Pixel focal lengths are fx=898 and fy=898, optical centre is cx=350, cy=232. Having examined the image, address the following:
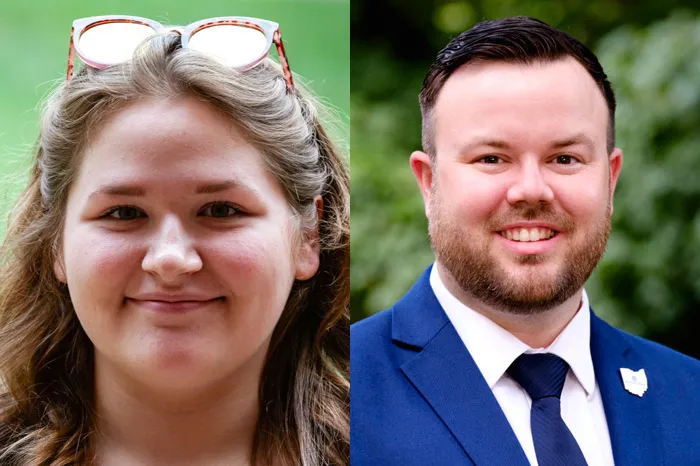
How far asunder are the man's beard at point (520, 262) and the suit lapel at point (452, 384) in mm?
118

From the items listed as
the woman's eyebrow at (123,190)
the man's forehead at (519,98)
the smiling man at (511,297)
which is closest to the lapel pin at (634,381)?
the smiling man at (511,297)

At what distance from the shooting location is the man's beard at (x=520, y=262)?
1941 millimetres

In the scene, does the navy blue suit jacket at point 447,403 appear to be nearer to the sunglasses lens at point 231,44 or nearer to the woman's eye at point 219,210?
the woman's eye at point 219,210

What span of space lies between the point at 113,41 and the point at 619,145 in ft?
4.50

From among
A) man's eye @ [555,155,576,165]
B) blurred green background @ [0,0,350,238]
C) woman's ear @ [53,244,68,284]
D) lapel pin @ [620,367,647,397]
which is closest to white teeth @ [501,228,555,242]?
man's eye @ [555,155,576,165]

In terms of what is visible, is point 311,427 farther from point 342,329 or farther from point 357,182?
point 357,182

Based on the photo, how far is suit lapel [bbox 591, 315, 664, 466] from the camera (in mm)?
1967

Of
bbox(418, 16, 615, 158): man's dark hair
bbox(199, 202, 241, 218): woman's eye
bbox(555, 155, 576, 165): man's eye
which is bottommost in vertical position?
bbox(199, 202, 241, 218): woman's eye

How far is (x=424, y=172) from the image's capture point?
2051 mm

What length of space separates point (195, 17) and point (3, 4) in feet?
1.31

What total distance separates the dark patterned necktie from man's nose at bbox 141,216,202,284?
2.44 ft

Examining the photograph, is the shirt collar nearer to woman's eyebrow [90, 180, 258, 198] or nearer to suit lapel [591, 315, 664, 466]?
suit lapel [591, 315, 664, 466]

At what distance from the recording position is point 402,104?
242cm

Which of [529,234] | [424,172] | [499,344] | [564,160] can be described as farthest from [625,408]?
[424,172]
